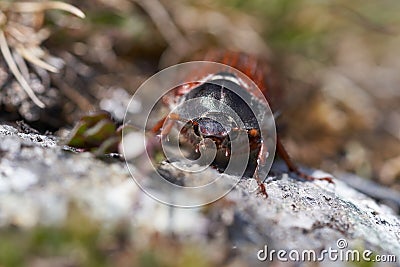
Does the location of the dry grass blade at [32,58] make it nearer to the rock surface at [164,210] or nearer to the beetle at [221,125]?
the beetle at [221,125]

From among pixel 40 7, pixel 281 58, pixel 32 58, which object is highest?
pixel 40 7

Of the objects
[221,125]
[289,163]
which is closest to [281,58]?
[289,163]

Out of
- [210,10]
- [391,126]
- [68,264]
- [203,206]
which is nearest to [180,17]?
[210,10]

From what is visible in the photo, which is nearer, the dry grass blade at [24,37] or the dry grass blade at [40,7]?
the dry grass blade at [24,37]

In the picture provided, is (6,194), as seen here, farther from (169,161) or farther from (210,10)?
(210,10)

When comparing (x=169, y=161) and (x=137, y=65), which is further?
(x=137, y=65)

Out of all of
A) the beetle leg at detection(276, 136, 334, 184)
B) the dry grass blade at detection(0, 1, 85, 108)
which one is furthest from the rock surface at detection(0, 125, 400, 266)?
the dry grass blade at detection(0, 1, 85, 108)

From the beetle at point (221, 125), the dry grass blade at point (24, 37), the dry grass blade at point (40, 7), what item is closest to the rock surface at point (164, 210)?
the beetle at point (221, 125)

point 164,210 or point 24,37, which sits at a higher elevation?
point 164,210

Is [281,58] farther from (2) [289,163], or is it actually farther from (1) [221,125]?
(1) [221,125]
